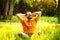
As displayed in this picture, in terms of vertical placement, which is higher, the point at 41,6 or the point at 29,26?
the point at 41,6

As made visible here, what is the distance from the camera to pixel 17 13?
11.6 feet

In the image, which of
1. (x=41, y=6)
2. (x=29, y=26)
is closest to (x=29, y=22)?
(x=29, y=26)

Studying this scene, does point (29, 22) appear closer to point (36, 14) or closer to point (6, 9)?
point (36, 14)

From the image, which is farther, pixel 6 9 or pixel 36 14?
pixel 6 9

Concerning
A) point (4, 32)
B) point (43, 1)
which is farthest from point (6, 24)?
point (43, 1)

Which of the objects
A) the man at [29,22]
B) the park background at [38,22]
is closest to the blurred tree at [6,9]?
the park background at [38,22]

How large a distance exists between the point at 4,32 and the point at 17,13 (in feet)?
0.57

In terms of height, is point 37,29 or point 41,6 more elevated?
point 41,6

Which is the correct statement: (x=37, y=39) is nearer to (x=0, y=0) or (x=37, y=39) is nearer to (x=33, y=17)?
(x=33, y=17)

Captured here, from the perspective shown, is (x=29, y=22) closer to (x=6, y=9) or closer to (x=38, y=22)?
(x=38, y=22)

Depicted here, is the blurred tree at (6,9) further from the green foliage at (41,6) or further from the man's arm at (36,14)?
the man's arm at (36,14)

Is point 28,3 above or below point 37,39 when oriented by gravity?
above

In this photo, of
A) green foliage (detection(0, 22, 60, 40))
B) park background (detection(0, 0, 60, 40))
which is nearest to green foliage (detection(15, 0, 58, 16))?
park background (detection(0, 0, 60, 40))

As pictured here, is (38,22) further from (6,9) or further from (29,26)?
(6,9)
